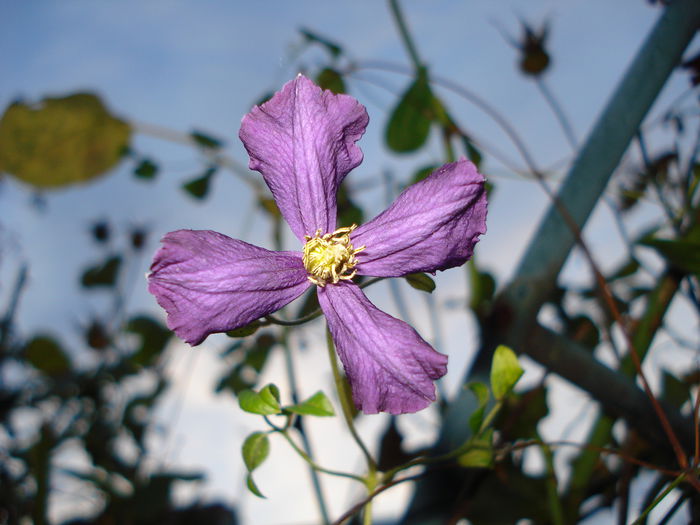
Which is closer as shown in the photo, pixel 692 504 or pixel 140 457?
pixel 692 504

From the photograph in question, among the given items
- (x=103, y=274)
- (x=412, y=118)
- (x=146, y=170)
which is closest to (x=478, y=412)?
(x=412, y=118)

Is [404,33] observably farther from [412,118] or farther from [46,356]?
[46,356]

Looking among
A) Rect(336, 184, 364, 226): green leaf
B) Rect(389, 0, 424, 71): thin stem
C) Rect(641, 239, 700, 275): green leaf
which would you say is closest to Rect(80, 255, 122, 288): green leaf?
Rect(336, 184, 364, 226): green leaf

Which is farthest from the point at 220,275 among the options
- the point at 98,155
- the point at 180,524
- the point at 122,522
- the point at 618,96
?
the point at 180,524

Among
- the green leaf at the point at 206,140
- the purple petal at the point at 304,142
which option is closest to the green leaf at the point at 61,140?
the green leaf at the point at 206,140

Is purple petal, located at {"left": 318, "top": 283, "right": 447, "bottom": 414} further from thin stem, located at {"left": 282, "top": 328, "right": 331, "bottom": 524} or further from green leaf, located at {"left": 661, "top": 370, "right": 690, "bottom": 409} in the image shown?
green leaf, located at {"left": 661, "top": 370, "right": 690, "bottom": 409}

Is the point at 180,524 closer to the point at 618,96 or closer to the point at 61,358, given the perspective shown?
the point at 61,358
